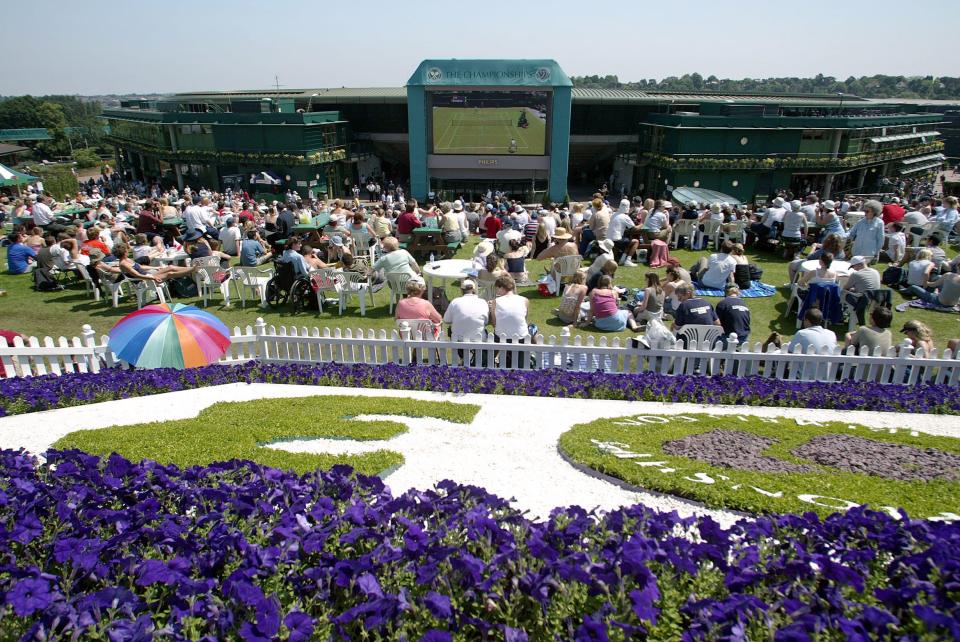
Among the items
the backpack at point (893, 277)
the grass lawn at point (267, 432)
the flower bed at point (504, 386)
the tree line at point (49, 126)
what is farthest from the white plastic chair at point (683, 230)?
the tree line at point (49, 126)

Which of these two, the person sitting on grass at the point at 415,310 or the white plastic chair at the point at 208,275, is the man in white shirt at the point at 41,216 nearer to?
the white plastic chair at the point at 208,275

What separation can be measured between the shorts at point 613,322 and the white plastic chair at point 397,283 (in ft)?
11.6

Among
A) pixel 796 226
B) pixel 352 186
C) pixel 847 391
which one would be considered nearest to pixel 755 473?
pixel 847 391

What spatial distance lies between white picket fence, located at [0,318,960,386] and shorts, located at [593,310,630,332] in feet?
6.84

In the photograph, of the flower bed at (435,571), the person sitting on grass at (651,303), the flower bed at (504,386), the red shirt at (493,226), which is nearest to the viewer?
the flower bed at (435,571)

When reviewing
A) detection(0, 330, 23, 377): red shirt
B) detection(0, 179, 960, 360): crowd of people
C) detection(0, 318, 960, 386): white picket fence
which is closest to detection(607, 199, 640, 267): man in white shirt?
detection(0, 179, 960, 360): crowd of people

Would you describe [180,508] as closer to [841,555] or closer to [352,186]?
[841,555]

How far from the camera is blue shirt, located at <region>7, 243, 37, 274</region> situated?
47.6 ft

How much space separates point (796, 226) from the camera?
15383mm

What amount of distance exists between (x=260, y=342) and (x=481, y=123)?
39.1 metres

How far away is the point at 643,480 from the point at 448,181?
3444 centimetres

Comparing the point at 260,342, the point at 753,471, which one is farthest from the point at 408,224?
the point at 753,471

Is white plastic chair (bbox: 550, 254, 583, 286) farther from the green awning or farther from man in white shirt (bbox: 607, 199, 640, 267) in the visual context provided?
the green awning

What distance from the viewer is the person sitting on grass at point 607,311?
10211mm
